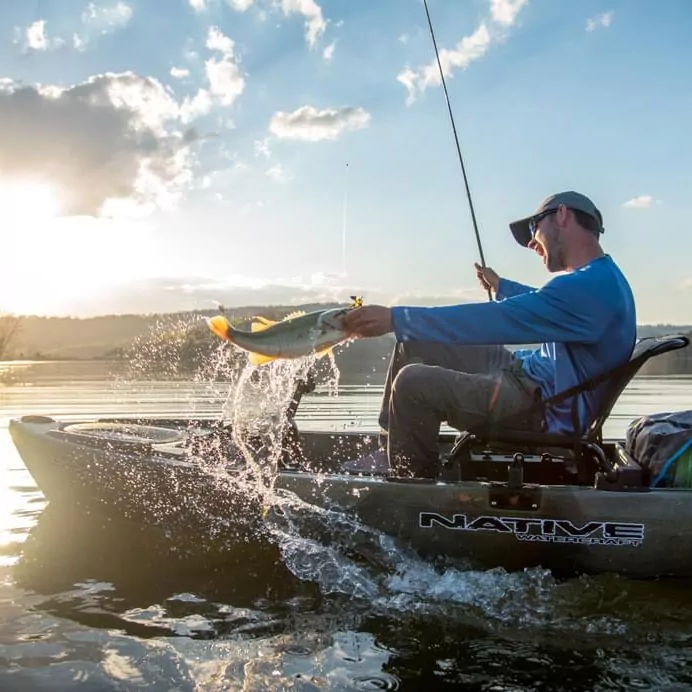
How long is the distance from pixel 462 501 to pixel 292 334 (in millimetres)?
1391

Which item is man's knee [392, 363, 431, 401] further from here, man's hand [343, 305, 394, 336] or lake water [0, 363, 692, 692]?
lake water [0, 363, 692, 692]

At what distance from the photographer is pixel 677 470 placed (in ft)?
15.7

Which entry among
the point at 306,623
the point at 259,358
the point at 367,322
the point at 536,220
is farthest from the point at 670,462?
the point at 259,358

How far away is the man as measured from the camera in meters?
4.71

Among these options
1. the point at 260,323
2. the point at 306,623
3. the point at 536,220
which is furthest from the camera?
the point at 536,220

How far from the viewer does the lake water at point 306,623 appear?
3611mm

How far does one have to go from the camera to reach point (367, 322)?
4.73 meters

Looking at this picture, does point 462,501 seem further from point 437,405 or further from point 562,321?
point 562,321

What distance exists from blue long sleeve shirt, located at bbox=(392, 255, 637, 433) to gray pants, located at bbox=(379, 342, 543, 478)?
29cm

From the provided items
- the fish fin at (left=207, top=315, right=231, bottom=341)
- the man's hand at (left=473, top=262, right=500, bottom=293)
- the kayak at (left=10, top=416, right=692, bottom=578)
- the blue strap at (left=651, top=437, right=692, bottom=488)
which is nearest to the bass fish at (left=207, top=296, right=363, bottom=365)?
the fish fin at (left=207, top=315, right=231, bottom=341)

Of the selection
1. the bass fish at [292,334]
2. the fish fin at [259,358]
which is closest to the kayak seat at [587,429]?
the bass fish at [292,334]

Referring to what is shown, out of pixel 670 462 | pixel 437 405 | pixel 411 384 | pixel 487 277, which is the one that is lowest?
pixel 670 462

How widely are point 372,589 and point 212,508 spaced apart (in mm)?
1190

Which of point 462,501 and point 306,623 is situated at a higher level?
point 462,501
